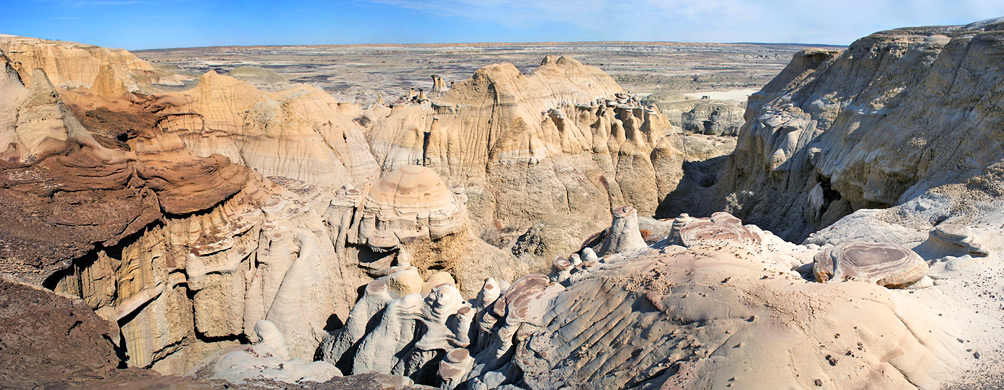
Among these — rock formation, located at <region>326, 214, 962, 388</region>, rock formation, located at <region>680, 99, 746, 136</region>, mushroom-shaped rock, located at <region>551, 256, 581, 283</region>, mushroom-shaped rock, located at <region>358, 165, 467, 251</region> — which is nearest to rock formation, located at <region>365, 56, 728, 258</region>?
mushroom-shaped rock, located at <region>358, 165, 467, 251</region>

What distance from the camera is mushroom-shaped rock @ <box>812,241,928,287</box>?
6168 millimetres

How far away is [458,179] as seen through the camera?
1811cm

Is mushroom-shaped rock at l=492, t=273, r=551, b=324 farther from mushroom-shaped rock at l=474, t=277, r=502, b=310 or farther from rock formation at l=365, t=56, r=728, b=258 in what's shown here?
rock formation at l=365, t=56, r=728, b=258

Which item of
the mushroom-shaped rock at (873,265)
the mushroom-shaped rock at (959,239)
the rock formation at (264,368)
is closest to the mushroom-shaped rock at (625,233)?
the mushroom-shaped rock at (873,265)

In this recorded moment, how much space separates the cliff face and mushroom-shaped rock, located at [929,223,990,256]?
185 centimetres

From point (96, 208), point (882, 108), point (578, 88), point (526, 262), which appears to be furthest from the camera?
point (578, 88)

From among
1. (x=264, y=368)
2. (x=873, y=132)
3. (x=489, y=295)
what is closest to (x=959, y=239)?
(x=489, y=295)

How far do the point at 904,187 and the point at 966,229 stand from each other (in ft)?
16.8

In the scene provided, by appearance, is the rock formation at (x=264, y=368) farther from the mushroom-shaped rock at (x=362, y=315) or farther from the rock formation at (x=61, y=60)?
the rock formation at (x=61, y=60)

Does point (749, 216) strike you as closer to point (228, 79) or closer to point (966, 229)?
point (966, 229)

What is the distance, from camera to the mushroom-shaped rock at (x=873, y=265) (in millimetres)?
6168

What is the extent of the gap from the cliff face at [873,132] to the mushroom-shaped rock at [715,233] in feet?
12.3

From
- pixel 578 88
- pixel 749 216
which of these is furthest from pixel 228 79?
pixel 749 216

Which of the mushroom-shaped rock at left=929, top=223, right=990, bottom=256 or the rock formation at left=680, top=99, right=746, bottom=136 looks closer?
the mushroom-shaped rock at left=929, top=223, right=990, bottom=256
